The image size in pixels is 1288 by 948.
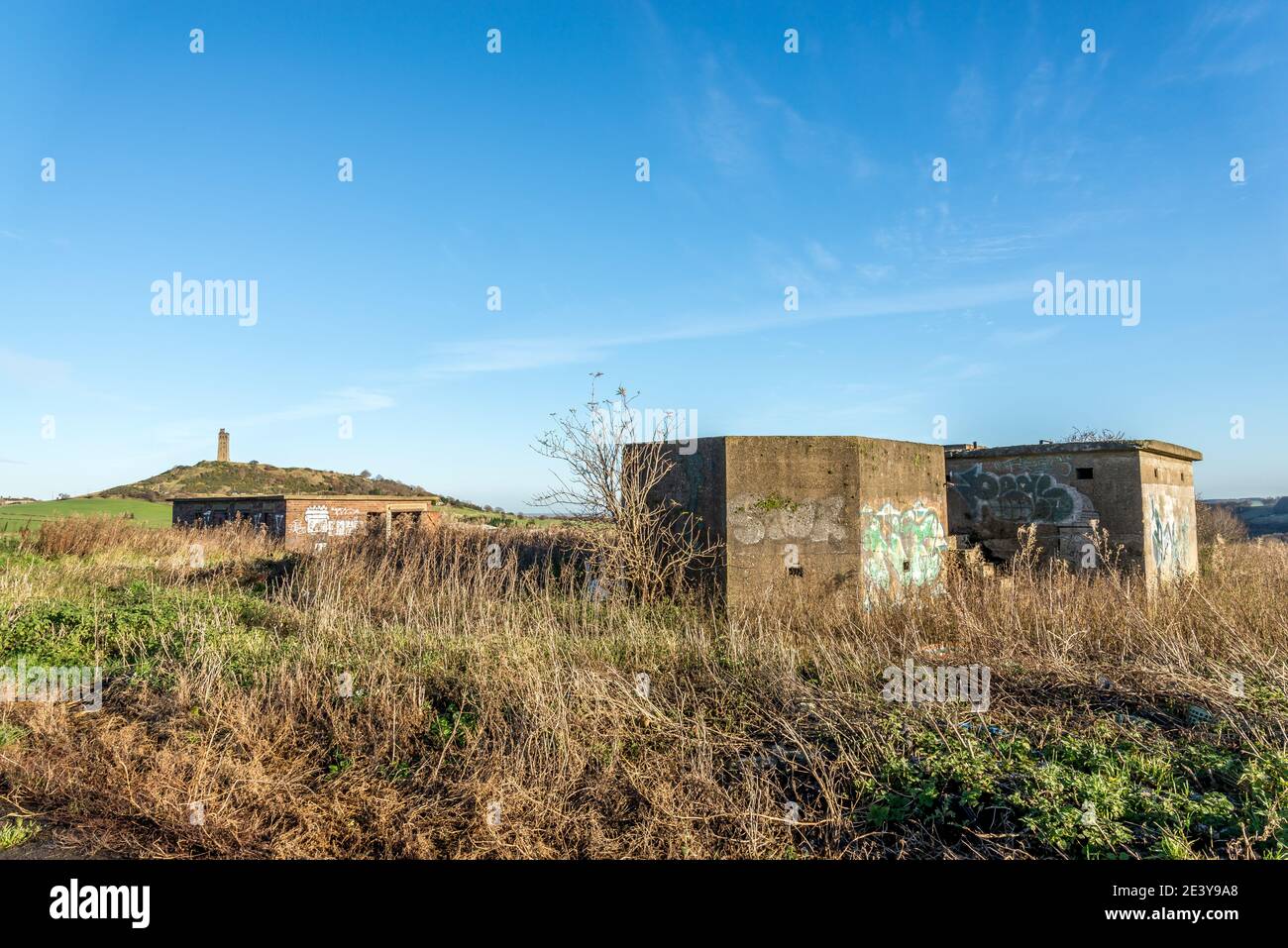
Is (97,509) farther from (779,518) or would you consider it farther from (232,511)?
(779,518)

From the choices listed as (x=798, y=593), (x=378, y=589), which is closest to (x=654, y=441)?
(x=798, y=593)

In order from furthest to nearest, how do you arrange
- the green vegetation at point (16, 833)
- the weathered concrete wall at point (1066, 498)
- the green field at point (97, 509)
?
the green field at point (97, 509)
the weathered concrete wall at point (1066, 498)
the green vegetation at point (16, 833)

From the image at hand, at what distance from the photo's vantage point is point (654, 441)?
923 cm

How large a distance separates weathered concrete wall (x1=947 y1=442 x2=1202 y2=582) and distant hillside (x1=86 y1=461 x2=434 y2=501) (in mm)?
40212

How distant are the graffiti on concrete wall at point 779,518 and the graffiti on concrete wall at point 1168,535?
18.1 feet

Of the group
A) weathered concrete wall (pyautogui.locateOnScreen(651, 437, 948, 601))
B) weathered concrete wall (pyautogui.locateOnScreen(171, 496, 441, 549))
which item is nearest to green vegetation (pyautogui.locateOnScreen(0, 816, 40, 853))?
weathered concrete wall (pyautogui.locateOnScreen(651, 437, 948, 601))

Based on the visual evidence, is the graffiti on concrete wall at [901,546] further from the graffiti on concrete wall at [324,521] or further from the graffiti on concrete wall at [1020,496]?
the graffiti on concrete wall at [324,521]

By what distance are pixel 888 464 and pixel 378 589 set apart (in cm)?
669

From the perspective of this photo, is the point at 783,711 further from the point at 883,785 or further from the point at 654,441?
the point at 654,441

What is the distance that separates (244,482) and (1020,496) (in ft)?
168

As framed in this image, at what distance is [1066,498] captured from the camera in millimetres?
10766

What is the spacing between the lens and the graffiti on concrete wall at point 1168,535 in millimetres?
10742

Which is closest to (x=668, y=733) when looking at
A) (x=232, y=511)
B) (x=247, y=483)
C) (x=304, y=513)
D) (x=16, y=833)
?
(x=16, y=833)

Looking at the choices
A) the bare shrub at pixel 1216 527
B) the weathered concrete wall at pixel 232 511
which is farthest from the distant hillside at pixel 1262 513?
the weathered concrete wall at pixel 232 511
